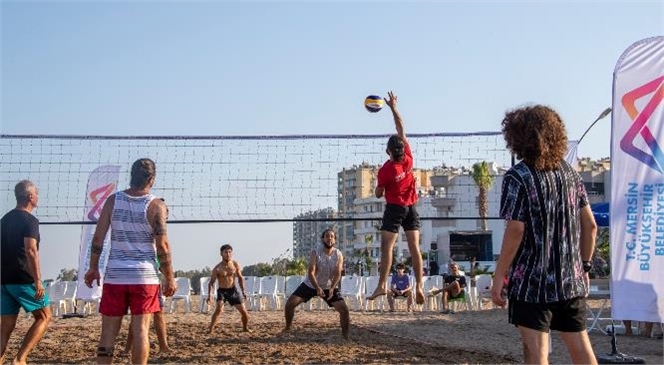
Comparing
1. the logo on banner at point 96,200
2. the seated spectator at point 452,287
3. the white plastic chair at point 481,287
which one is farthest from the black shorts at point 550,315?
the white plastic chair at point 481,287

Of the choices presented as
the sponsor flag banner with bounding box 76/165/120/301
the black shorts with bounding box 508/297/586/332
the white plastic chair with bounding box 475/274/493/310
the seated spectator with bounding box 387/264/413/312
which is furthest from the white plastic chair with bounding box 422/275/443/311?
the black shorts with bounding box 508/297/586/332

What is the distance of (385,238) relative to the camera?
8.70 meters

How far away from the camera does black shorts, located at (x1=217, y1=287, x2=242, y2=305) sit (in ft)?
43.6

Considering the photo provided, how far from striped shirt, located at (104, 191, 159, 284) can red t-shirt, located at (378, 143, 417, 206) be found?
107 inches

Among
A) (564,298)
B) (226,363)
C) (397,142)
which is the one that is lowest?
(226,363)

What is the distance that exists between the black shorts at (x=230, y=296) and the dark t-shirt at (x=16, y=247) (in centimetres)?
588

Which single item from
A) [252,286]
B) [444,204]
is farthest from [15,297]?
[444,204]

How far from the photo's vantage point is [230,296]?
13375mm

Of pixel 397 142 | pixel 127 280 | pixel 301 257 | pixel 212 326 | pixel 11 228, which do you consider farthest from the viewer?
pixel 301 257

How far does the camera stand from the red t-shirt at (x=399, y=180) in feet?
27.2

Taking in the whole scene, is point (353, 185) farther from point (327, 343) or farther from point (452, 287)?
point (452, 287)

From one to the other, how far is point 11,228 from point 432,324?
29.8 feet

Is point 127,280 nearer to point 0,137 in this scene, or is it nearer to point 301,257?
point 0,137

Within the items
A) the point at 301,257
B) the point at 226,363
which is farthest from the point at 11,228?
the point at 301,257
